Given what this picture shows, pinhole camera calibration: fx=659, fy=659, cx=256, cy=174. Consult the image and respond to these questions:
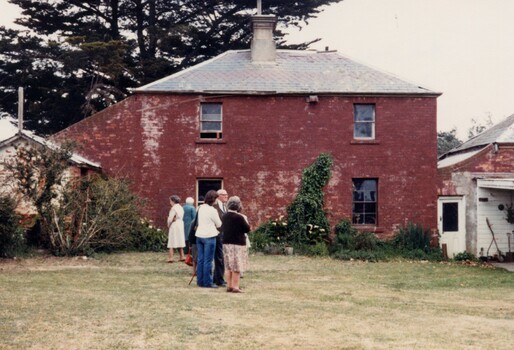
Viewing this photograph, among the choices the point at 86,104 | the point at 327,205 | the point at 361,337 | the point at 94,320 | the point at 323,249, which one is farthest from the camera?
the point at 86,104

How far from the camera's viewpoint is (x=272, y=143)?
2483 centimetres

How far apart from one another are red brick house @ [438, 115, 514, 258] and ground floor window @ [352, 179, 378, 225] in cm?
248

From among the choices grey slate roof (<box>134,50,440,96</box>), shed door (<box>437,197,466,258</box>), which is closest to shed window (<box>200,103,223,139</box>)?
grey slate roof (<box>134,50,440,96</box>)

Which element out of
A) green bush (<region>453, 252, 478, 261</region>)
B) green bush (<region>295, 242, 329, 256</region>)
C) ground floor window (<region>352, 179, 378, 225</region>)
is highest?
ground floor window (<region>352, 179, 378, 225</region>)

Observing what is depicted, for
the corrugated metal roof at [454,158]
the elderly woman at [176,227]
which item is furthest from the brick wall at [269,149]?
the elderly woman at [176,227]

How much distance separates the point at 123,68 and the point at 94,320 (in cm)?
2494

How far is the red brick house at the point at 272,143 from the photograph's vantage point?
24.7m

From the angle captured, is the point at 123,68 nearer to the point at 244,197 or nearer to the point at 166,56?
the point at 166,56

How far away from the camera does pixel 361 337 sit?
8.61 metres

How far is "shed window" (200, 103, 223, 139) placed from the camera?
81.6ft

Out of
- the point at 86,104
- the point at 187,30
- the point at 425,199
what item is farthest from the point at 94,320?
the point at 187,30

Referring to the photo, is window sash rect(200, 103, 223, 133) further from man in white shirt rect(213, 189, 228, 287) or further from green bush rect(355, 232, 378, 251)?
man in white shirt rect(213, 189, 228, 287)

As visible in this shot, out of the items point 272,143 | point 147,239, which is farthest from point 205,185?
point 147,239

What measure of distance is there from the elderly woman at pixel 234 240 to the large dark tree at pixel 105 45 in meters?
21.2
